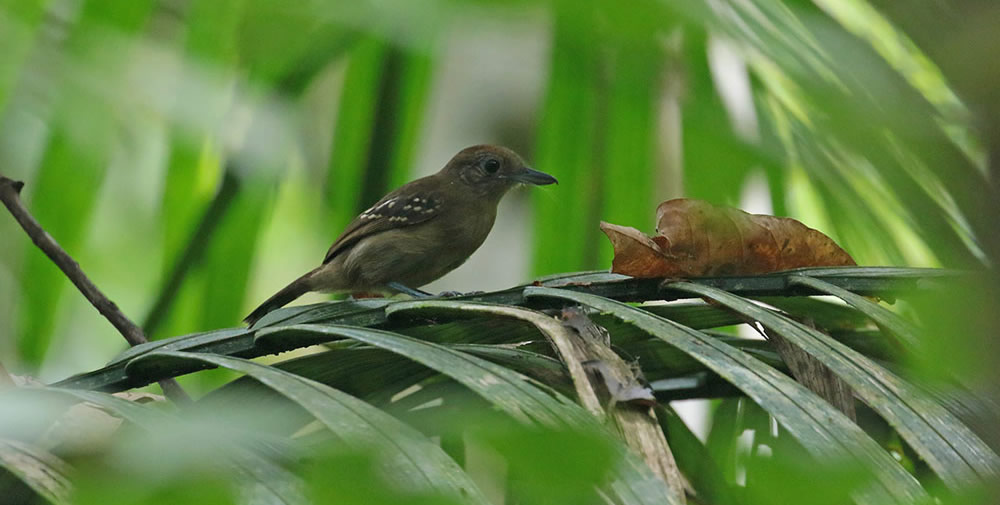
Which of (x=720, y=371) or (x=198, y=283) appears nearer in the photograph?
(x=720, y=371)

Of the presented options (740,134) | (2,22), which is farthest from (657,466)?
(2,22)

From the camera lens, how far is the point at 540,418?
1.08 meters

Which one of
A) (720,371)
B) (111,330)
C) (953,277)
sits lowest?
(111,330)

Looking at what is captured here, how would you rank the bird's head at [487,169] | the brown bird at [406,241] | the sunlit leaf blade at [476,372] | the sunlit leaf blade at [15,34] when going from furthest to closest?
the bird's head at [487,169] → the brown bird at [406,241] → the sunlit leaf blade at [15,34] → the sunlit leaf blade at [476,372]

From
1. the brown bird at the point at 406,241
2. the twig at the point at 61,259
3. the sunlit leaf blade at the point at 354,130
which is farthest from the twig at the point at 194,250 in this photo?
the brown bird at the point at 406,241

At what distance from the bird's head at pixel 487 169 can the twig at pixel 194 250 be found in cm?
151

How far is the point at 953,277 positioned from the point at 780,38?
0.16 m

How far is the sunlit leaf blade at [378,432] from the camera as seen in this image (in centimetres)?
102

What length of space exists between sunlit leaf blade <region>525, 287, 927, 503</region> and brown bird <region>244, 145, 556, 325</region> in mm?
2441

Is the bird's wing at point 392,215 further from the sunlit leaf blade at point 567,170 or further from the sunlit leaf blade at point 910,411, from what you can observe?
the sunlit leaf blade at point 910,411

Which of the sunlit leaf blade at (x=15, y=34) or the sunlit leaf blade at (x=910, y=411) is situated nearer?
the sunlit leaf blade at (x=910, y=411)

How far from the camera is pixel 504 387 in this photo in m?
1.30

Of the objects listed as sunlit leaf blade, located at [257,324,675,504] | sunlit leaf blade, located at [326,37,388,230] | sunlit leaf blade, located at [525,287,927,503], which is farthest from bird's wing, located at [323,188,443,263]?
sunlit leaf blade, located at [525,287,927,503]

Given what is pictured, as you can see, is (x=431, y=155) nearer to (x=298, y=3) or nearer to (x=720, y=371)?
(x=720, y=371)
